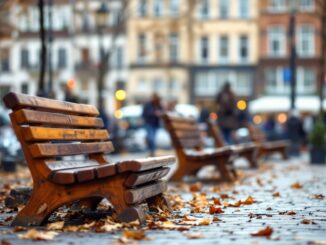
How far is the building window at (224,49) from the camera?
3184 inches

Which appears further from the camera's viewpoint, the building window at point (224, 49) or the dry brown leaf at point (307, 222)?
the building window at point (224, 49)

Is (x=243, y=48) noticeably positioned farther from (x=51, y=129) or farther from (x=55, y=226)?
(x=55, y=226)

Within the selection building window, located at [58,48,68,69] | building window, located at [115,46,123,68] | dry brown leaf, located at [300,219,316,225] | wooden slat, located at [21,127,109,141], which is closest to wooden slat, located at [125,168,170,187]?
wooden slat, located at [21,127,109,141]

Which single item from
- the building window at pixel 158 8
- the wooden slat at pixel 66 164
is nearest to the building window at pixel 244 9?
the building window at pixel 158 8

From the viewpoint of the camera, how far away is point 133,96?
81062 millimetres

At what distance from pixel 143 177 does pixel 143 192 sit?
9.8 inches

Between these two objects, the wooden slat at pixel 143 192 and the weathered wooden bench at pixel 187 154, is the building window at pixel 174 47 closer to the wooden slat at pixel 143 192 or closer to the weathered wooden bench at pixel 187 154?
the weathered wooden bench at pixel 187 154

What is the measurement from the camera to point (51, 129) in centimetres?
782

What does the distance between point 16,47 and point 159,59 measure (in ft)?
52.3

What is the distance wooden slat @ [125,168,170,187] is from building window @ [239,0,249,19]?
241 feet

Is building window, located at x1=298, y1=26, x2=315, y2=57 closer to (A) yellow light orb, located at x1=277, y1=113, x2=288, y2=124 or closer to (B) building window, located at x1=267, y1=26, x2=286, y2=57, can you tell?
(B) building window, located at x1=267, y1=26, x2=286, y2=57

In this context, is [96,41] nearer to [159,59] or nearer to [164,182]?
[159,59]

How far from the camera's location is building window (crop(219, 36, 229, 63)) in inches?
3184

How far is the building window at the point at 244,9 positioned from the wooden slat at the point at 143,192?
241 feet
